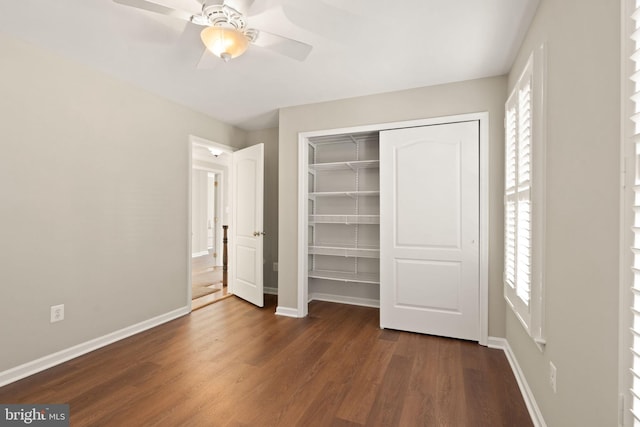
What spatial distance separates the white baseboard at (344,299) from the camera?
158 inches

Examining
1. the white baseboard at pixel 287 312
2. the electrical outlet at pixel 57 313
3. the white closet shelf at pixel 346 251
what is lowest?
the white baseboard at pixel 287 312

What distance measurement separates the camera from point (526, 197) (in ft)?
6.22

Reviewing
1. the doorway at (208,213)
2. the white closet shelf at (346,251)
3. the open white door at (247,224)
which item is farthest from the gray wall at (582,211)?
the doorway at (208,213)

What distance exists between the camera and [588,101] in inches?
45.6

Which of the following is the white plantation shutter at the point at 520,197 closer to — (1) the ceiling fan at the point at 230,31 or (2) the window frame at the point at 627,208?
(2) the window frame at the point at 627,208

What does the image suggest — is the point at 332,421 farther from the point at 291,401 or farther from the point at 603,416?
the point at 603,416

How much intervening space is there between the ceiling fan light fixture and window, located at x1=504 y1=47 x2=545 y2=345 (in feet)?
5.77

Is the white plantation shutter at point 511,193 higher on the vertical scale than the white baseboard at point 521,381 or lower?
higher

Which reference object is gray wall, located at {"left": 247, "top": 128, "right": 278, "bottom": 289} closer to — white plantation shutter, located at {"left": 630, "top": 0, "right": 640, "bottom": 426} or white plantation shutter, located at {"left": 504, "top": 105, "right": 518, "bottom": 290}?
white plantation shutter, located at {"left": 504, "top": 105, "right": 518, "bottom": 290}

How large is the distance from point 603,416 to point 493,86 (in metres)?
2.69

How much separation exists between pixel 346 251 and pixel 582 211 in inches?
106

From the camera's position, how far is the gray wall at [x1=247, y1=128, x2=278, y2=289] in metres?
4.64

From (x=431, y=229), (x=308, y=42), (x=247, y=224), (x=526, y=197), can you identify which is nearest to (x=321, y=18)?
(x=308, y=42)

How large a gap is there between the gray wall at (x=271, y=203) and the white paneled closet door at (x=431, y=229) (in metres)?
1.95
